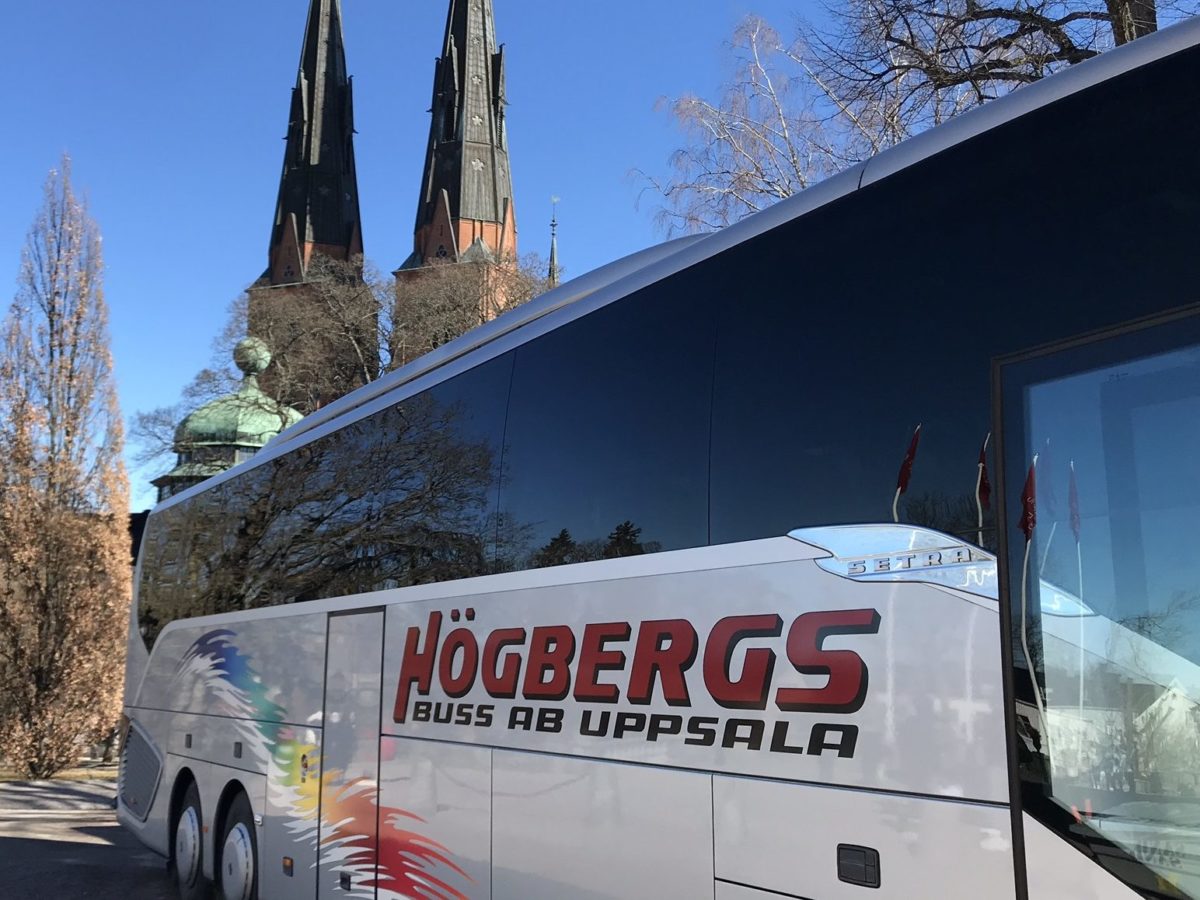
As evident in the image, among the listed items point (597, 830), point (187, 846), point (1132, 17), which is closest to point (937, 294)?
point (597, 830)

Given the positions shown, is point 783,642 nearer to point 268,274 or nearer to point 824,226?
point 824,226

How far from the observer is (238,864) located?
8.45 metres

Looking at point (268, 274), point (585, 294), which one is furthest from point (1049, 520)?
point (268, 274)

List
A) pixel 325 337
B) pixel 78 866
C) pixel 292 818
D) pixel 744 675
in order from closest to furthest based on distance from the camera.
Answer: pixel 744 675, pixel 292 818, pixel 78 866, pixel 325 337

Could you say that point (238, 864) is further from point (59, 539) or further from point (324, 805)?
point (59, 539)

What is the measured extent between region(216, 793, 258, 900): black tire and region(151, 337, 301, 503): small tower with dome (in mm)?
29190

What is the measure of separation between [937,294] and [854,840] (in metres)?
1.70

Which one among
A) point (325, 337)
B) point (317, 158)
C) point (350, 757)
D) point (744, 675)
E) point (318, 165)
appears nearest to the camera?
point (744, 675)

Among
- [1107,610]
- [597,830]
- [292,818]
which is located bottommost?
[292,818]

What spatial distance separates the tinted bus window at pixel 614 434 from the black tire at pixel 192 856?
5558 millimetres

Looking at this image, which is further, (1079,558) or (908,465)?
(908,465)

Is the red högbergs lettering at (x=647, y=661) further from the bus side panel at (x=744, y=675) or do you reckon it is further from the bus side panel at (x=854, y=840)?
the bus side panel at (x=854, y=840)

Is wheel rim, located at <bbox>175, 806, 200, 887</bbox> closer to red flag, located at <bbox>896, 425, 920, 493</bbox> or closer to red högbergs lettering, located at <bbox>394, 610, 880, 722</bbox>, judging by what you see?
red högbergs lettering, located at <bbox>394, 610, 880, 722</bbox>

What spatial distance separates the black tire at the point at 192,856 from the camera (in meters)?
9.30
